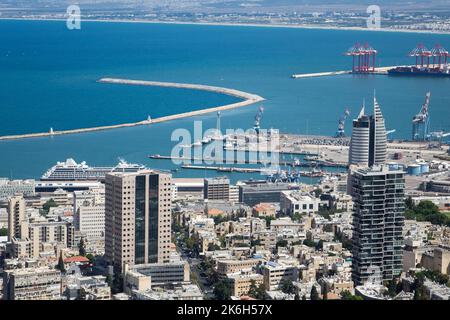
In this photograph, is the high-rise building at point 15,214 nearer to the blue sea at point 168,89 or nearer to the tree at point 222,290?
the tree at point 222,290

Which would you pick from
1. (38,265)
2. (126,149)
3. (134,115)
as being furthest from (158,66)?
(38,265)

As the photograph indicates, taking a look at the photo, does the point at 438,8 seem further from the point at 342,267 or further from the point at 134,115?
the point at 342,267

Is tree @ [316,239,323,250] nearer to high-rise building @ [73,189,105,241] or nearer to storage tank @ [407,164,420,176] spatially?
high-rise building @ [73,189,105,241]

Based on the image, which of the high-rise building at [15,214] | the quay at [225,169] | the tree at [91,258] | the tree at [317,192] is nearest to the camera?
the tree at [91,258]

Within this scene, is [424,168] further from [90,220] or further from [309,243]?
[90,220]

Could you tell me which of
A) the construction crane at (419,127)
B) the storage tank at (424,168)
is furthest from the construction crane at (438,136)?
the storage tank at (424,168)

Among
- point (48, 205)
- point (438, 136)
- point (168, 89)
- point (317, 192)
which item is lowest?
point (48, 205)

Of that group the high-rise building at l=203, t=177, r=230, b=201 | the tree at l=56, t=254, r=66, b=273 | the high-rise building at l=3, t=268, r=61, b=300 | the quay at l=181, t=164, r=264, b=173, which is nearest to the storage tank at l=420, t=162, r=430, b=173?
the quay at l=181, t=164, r=264, b=173

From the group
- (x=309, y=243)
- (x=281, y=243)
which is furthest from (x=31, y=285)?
(x=309, y=243)
